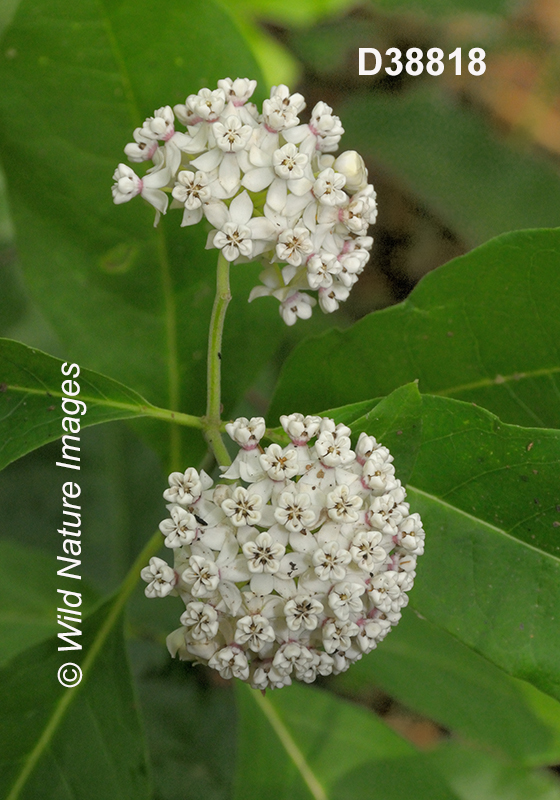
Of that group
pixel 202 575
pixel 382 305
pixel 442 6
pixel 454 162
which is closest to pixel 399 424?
pixel 202 575

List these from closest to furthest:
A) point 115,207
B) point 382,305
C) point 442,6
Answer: point 115,207 < point 442,6 < point 382,305

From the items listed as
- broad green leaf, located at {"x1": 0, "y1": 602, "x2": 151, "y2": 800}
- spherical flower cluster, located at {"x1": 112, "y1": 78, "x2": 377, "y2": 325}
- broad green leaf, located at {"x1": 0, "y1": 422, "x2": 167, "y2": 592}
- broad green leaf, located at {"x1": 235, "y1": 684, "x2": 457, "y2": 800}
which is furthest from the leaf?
broad green leaf, located at {"x1": 0, "y1": 422, "x2": 167, "y2": 592}

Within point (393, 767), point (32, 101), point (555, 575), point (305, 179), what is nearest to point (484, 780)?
point (393, 767)

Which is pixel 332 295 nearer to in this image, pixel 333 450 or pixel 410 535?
pixel 333 450

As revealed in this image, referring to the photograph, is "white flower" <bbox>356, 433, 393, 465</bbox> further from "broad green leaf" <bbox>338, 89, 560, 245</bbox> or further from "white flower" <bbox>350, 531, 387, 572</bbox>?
"broad green leaf" <bbox>338, 89, 560, 245</bbox>

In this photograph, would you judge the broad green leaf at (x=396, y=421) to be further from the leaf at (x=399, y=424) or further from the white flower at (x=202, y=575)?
the white flower at (x=202, y=575)

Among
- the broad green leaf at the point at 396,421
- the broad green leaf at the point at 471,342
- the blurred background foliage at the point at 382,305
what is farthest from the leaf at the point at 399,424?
the blurred background foliage at the point at 382,305

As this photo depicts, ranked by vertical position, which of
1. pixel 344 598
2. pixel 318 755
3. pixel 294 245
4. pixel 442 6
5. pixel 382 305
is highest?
pixel 442 6

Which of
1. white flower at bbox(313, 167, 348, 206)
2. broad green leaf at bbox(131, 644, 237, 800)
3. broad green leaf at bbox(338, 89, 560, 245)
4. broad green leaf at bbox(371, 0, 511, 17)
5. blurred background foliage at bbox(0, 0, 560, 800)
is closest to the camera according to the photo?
white flower at bbox(313, 167, 348, 206)
